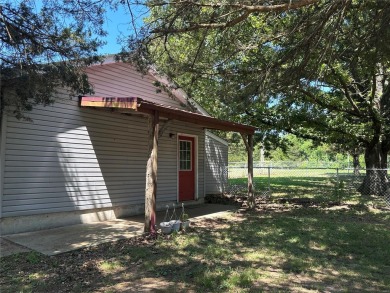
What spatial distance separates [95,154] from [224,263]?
4.47m

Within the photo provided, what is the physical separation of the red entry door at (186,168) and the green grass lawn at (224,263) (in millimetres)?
3498

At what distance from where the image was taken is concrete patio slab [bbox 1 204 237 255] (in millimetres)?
6031

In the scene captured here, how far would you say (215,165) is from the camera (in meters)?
13.6

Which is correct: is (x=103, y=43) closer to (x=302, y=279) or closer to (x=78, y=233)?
(x=78, y=233)

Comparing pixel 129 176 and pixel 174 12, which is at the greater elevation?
pixel 174 12

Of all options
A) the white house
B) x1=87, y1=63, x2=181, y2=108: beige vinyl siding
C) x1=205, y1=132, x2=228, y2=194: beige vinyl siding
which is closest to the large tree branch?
the white house

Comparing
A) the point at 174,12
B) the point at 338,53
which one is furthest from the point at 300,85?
the point at 174,12

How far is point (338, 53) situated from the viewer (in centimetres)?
724

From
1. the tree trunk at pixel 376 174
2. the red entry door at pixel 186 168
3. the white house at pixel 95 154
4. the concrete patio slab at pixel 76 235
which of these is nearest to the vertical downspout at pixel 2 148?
the white house at pixel 95 154

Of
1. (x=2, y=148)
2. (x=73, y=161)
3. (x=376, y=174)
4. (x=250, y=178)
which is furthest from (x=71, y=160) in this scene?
(x=376, y=174)

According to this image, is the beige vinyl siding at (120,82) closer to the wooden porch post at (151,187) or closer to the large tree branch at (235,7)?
the wooden porch post at (151,187)

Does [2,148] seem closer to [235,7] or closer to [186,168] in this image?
[235,7]

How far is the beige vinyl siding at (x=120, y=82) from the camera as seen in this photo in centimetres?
876

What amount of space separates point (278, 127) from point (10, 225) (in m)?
11.7
